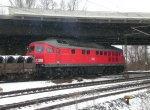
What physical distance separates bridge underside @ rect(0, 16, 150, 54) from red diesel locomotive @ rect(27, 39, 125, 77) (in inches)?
96.5

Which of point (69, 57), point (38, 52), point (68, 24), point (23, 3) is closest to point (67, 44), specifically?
point (69, 57)

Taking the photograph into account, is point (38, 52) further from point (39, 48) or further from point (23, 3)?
point (23, 3)

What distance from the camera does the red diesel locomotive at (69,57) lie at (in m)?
30.2

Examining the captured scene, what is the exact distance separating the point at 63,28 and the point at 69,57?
20.3ft

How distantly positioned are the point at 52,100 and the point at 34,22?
20249 millimetres

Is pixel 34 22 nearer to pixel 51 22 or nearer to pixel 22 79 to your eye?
pixel 51 22

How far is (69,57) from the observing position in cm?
3228

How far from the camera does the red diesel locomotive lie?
3023 cm

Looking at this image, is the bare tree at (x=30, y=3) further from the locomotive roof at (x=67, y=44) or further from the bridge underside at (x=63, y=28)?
the locomotive roof at (x=67, y=44)

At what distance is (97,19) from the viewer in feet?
119

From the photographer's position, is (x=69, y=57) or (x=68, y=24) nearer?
(x=69, y=57)

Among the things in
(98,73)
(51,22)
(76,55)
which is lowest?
(98,73)

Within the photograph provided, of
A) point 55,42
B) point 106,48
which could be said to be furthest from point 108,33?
point 55,42

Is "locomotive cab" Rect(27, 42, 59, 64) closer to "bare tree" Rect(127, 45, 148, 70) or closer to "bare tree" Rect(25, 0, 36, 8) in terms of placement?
"bare tree" Rect(127, 45, 148, 70)
